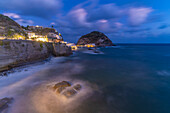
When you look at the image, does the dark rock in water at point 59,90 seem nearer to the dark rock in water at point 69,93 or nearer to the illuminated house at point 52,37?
the dark rock in water at point 69,93

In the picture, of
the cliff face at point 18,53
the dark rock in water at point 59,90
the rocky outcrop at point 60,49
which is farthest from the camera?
the rocky outcrop at point 60,49

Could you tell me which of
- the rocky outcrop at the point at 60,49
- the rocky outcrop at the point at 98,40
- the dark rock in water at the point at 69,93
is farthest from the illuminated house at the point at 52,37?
the rocky outcrop at the point at 98,40

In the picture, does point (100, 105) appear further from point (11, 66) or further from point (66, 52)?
point (66, 52)

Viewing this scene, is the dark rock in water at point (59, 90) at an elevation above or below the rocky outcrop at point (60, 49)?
below

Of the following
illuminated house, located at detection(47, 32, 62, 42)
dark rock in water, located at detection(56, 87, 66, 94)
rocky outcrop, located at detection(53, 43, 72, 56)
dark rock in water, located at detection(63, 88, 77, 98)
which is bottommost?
dark rock in water, located at detection(63, 88, 77, 98)

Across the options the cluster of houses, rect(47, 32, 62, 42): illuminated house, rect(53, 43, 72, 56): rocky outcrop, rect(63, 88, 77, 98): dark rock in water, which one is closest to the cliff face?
rect(53, 43, 72, 56): rocky outcrop

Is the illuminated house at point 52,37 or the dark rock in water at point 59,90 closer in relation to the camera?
the dark rock in water at point 59,90

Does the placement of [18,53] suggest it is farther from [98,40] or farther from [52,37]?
[98,40]

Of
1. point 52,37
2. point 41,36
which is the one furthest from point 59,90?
point 52,37

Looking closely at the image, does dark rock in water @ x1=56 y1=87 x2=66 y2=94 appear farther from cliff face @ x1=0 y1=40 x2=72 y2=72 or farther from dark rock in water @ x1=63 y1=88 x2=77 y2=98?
cliff face @ x1=0 y1=40 x2=72 y2=72

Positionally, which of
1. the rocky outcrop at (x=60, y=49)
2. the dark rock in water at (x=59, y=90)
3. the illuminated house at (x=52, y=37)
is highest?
the illuminated house at (x=52, y=37)

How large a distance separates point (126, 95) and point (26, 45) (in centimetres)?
2557

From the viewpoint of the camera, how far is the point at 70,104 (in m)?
7.90

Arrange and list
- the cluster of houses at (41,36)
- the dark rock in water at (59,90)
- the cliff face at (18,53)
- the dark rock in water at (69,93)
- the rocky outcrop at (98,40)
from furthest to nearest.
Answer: the rocky outcrop at (98,40) → the cluster of houses at (41,36) → the cliff face at (18,53) → the dark rock in water at (59,90) → the dark rock in water at (69,93)
